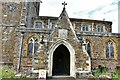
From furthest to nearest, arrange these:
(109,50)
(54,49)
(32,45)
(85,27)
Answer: (85,27)
(109,50)
(32,45)
(54,49)

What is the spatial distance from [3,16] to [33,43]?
8.83 m

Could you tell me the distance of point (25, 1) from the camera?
31.6 metres

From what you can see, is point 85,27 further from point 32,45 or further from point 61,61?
point 32,45

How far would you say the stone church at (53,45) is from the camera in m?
19.1

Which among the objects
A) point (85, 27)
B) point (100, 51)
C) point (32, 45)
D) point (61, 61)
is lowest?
point (61, 61)

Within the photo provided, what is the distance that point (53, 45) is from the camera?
19141 mm

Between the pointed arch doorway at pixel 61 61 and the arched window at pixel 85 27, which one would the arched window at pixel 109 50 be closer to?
the pointed arch doorway at pixel 61 61

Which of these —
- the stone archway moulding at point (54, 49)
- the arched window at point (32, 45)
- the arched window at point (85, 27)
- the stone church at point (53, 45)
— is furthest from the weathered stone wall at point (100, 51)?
the arched window at point (85, 27)

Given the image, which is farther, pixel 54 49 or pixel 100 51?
pixel 100 51

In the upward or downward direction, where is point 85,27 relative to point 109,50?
upward

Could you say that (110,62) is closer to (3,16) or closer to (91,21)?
(91,21)

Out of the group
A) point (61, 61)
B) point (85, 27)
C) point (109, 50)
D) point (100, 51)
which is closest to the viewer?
point (61, 61)

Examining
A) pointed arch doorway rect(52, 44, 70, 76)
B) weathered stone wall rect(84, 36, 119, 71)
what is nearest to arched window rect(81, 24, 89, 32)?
weathered stone wall rect(84, 36, 119, 71)

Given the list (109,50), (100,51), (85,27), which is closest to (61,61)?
(100,51)
